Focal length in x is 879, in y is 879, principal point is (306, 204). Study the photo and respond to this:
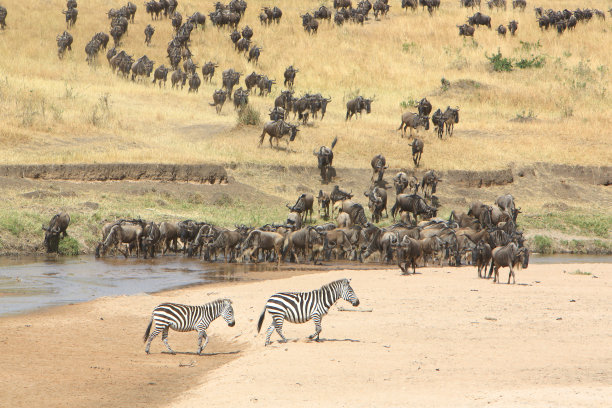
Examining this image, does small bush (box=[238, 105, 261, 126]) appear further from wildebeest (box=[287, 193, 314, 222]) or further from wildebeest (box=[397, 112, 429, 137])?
wildebeest (box=[287, 193, 314, 222])

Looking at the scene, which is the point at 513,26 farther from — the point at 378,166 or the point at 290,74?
the point at 378,166

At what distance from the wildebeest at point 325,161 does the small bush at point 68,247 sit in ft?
44.1

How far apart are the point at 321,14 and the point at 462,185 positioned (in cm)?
3301

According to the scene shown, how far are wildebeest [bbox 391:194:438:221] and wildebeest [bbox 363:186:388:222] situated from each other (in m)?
0.48

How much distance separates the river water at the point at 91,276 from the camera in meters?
20.2

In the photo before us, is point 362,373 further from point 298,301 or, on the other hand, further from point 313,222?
point 313,222

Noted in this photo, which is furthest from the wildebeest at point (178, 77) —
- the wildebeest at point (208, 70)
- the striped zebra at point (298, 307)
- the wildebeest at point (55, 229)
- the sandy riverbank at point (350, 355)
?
the striped zebra at point (298, 307)

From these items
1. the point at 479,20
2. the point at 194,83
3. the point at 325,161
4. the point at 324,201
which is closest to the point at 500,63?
the point at 479,20

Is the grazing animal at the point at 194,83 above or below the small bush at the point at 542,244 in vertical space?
above

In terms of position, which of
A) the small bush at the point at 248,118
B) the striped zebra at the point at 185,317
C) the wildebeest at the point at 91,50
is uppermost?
the wildebeest at the point at 91,50

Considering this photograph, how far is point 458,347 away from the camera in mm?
13891

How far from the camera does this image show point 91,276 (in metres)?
23.8

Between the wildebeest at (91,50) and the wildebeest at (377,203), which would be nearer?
the wildebeest at (377,203)

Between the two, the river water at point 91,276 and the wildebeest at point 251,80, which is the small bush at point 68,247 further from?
the wildebeest at point 251,80
